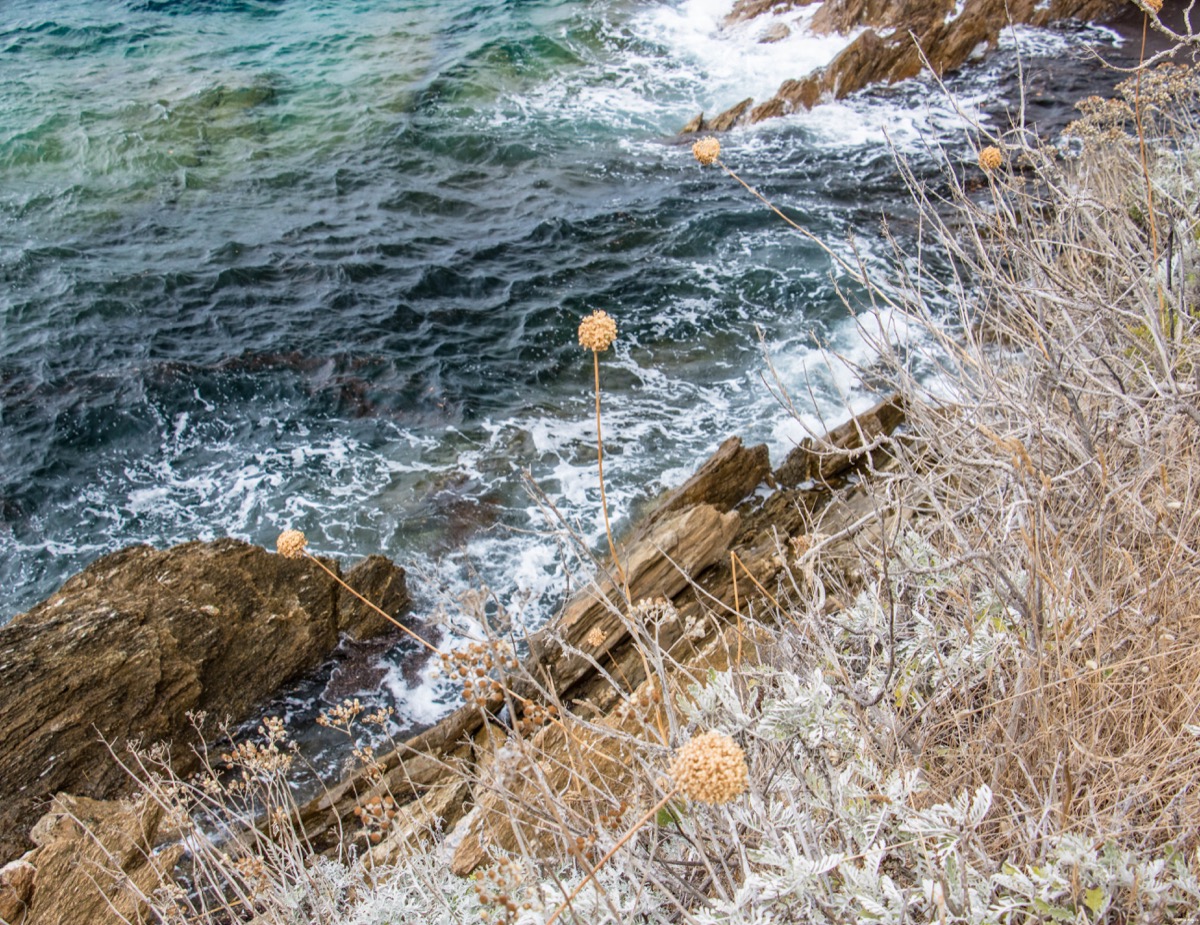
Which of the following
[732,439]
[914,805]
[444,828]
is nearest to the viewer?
[914,805]

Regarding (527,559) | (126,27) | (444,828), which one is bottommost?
(527,559)

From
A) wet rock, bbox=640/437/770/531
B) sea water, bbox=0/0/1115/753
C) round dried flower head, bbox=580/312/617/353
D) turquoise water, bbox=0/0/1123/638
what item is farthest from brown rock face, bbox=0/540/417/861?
round dried flower head, bbox=580/312/617/353

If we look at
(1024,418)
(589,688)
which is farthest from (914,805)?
(589,688)

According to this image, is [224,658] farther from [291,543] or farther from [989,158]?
[989,158]

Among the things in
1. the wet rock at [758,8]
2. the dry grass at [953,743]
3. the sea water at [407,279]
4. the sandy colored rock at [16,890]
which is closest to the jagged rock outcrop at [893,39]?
the sea water at [407,279]

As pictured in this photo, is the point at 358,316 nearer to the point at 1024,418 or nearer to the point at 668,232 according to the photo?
the point at 668,232

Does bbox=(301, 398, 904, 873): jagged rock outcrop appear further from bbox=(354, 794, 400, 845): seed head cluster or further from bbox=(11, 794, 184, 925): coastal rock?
bbox=(11, 794, 184, 925): coastal rock

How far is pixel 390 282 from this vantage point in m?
9.68

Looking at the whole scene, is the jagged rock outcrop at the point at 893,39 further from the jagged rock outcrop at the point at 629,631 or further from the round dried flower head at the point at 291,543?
the round dried flower head at the point at 291,543

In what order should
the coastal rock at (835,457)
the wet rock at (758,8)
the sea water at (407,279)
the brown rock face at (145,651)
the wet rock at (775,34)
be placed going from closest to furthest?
the brown rock face at (145,651) → the coastal rock at (835,457) → the sea water at (407,279) → the wet rock at (775,34) → the wet rock at (758,8)

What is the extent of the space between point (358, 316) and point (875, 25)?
12.0 metres

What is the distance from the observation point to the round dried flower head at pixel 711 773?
4.51 ft

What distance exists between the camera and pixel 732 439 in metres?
6.24

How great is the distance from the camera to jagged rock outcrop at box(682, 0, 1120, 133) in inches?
530
